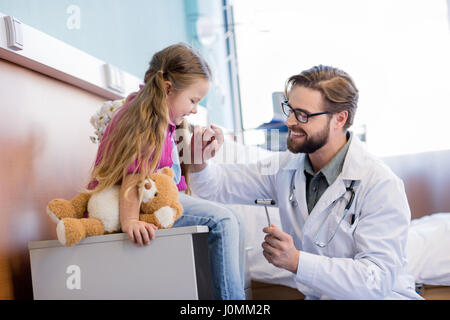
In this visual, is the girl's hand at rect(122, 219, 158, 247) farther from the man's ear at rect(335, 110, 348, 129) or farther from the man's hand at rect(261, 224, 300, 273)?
the man's ear at rect(335, 110, 348, 129)

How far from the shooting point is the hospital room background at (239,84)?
1.26 metres

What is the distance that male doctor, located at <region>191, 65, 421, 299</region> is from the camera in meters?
1.25

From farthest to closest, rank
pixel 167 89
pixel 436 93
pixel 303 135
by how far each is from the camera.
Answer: pixel 436 93, pixel 303 135, pixel 167 89

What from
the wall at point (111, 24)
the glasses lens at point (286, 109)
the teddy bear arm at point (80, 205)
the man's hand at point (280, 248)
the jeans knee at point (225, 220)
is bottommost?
the man's hand at point (280, 248)

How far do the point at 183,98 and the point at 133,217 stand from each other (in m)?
0.39

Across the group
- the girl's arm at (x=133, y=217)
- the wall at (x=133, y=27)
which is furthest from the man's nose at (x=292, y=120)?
the wall at (x=133, y=27)

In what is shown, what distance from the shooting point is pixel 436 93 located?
2.52 m

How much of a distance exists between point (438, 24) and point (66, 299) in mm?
2334

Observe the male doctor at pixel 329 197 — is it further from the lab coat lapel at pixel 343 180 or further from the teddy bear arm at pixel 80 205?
the teddy bear arm at pixel 80 205

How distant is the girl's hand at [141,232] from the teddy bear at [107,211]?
0.04 m

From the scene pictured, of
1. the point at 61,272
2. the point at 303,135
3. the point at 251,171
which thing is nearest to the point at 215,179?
the point at 251,171

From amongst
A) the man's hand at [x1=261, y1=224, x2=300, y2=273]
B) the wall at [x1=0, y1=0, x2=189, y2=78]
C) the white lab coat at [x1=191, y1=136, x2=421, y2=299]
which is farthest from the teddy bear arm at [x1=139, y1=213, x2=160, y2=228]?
the wall at [x1=0, y1=0, x2=189, y2=78]

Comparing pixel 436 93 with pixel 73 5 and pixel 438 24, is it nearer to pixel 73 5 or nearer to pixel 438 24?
pixel 438 24

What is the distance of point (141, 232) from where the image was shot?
0.99 m
